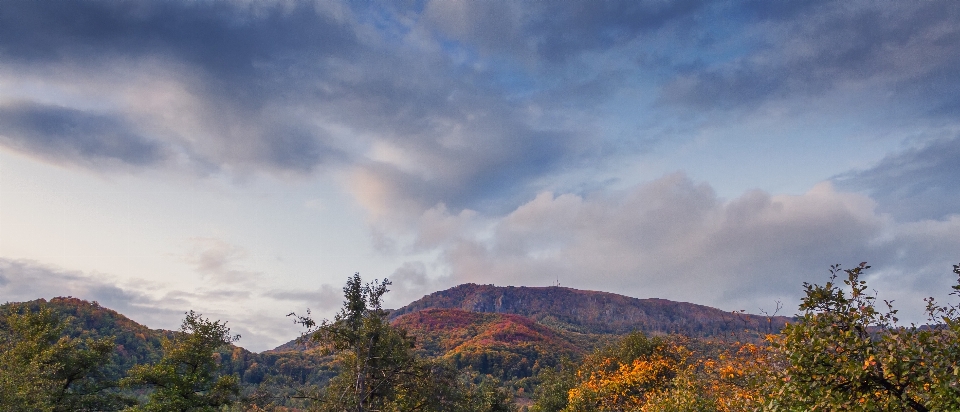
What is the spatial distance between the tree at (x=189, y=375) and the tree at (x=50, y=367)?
11.3 ft

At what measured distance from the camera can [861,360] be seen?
9008mm

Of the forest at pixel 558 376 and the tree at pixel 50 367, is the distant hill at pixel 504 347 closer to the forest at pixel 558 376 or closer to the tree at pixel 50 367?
the forest at pixel 558 376

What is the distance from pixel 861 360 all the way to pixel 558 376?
55.0 metres

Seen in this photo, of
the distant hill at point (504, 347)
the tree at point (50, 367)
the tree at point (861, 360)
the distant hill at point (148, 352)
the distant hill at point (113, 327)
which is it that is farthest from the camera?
the distant hill at point (504, 347)

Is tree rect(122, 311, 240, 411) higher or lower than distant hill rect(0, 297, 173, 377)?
lower

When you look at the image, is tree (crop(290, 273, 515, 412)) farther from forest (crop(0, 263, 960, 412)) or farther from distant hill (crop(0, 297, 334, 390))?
distant hill (crop(0, 297, 334, 390))

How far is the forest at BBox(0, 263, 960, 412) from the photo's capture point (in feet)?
28.6

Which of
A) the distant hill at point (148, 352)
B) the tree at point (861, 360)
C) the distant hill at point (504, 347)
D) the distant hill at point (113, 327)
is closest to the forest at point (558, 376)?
the tree at point (861, 360)

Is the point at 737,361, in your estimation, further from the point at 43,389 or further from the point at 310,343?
the point at 43,389

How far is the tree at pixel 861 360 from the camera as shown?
8344 millimetres

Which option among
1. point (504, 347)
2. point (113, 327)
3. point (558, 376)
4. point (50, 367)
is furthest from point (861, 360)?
point (504, 347)

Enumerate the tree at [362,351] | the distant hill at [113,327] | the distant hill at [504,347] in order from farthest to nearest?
the distant hill at [504,347], the distant hill at [113,327], the tree at [362,351]

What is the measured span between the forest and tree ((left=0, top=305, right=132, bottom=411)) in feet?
0.32

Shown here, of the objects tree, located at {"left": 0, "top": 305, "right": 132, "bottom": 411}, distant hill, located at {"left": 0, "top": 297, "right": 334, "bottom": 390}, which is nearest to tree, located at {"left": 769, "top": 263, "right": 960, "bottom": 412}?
tree, located at {"left": 0, "top": 305, "right": 132, "bottom": 411}
